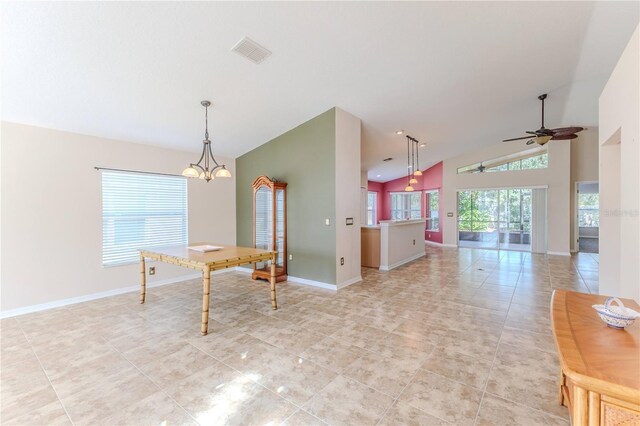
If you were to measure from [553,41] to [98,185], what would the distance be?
6350 millimetres

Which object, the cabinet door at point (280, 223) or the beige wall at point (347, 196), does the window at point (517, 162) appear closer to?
the beige wall at point (347, 196)

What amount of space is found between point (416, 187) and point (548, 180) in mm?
4285

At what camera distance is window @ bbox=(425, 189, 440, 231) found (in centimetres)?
1022

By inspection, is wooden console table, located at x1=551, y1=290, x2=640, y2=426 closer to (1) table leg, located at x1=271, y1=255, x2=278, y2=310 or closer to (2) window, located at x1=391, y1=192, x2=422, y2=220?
(1) table leg, located at x1=271, y1=255, x2=278, y2=310

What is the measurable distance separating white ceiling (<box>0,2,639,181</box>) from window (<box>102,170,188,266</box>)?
72cm

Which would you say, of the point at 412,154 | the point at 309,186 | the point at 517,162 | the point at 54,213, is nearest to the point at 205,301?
the point at 309,186

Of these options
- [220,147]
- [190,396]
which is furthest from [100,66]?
[190,396]

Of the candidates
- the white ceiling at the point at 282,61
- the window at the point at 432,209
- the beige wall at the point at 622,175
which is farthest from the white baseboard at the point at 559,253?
the beige wall at the point at 622,175

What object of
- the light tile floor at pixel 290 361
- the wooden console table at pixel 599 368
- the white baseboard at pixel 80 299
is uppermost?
the wooden console table at pixel 599 368

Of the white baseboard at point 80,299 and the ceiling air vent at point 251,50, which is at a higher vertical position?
the ceiling air vent at point 251,50

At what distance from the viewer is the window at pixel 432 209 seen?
10.2m

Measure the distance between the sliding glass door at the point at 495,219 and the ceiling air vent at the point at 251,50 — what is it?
27.8ft

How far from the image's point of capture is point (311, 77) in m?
3.50

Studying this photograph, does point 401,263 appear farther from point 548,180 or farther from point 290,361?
point 548,180
